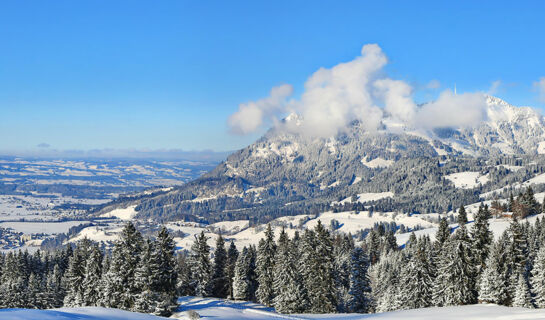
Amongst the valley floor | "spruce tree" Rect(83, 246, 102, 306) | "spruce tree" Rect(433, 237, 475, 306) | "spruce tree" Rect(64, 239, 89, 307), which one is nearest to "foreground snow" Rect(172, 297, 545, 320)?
the valley floor

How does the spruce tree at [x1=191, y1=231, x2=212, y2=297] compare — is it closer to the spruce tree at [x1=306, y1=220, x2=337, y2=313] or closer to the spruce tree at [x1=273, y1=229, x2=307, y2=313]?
the spruce tree at [x1=273, y1=229, x2=307, y2=313]

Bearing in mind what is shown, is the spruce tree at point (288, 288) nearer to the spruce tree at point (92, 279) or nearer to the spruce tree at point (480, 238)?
the spruce tree at point (480, 238)

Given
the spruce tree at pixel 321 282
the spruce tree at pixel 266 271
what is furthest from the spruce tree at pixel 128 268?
the spruce tree at pixel 266 271

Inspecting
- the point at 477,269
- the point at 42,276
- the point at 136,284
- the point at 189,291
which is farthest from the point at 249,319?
the point at 42,276

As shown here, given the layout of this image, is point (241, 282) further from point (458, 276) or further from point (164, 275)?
point (458, 276)

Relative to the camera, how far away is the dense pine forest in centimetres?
6744

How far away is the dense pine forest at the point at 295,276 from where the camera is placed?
67438 mm

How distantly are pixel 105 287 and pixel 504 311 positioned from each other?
173 ft

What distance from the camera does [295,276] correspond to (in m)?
79.1

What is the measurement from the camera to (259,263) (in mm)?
96125

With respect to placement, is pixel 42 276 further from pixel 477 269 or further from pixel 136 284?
pixel 477 269

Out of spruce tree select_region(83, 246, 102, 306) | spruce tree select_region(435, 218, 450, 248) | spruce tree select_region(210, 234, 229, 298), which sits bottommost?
spruce tree select_region(210, 234, 229, 298)

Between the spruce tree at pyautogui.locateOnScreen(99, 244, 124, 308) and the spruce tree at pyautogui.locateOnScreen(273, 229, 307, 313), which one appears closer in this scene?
the spruce tree at pyautogui.locateOnScreen(99, 244, 124, 308)

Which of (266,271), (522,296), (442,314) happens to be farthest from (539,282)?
(266,271)
